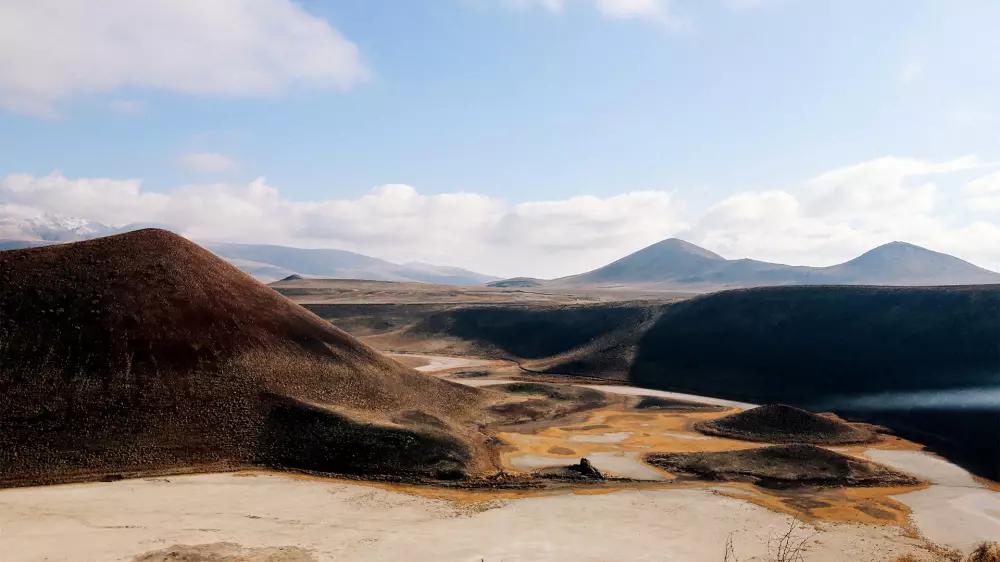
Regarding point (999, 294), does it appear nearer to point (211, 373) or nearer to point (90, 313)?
point (211, 373)

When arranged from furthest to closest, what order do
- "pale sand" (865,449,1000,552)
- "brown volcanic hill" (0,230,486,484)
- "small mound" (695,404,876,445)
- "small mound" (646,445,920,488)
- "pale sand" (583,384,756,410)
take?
"pale sand" (583,384,756,410)
"small mound" (695,404,876,445)
"small mound" (646,445,920,488)
"brown volcanic hill" (0,230,486,484)
"pale sand" (865,449,1000,552)

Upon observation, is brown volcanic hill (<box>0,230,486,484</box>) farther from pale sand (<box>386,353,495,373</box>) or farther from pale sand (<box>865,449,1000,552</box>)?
pale sand (<box>386,353,495,373</box>)

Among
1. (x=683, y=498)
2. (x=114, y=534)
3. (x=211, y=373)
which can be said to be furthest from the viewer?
(x=211, y=373)

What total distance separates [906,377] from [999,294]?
25.8 m

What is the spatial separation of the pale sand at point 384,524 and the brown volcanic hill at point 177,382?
4.67m

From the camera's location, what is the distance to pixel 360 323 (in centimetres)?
15788

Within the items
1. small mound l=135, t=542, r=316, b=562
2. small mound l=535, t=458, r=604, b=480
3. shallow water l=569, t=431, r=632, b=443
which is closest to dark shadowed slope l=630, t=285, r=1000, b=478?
shallow water l=569, t=431, r=632, b=443

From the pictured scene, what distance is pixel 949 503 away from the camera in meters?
43.3

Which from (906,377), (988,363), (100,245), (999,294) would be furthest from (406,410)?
(999,294)

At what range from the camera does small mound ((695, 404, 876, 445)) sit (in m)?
61.5

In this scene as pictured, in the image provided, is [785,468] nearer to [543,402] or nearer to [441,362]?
[543,402]

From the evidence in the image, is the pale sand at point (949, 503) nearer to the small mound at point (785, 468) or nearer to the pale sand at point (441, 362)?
the small mound at point (785, 468)

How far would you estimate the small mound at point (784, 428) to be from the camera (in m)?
61.5

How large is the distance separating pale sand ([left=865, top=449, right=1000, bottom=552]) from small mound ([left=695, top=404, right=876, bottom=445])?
563cm
